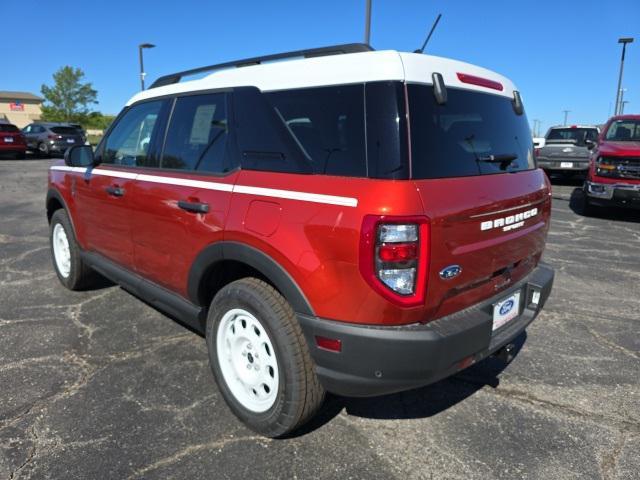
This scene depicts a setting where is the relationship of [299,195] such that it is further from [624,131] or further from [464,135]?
[624,131]

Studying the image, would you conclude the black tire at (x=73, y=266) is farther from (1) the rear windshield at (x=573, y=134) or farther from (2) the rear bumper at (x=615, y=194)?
(1) the rear windshield at (x=573, y=134)

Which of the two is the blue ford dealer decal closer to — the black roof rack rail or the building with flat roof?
the black roof rack rail

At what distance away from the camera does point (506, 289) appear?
2607 millimetres

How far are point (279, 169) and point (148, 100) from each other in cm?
171

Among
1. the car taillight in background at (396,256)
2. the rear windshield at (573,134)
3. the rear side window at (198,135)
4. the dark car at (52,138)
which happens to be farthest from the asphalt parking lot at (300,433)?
the dark car at (52,138)

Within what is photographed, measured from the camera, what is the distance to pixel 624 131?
9.55 meters

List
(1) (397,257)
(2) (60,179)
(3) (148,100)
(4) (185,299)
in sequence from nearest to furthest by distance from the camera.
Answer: (1) (397,257), (4) (185,299), (3) (148,100), (2) (60,179)

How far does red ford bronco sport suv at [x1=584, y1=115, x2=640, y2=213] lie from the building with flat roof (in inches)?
2956

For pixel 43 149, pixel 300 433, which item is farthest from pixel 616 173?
pixel 43 149


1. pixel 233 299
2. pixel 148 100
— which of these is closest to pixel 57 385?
pixel 233 299

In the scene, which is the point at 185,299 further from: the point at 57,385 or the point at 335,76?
the point at 335,76

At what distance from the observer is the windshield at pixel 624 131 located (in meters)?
9.35

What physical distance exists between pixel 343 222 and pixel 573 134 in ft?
49.0

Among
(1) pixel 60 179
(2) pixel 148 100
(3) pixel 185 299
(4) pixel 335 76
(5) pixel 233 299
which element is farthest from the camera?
(1) pixel 60 179
